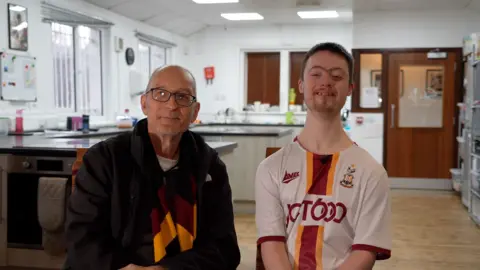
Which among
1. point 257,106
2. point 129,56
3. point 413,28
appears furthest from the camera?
point 257,106

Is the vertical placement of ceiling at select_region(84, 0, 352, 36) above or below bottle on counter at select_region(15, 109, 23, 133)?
above

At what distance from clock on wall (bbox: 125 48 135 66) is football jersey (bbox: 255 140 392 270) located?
19.1 ft

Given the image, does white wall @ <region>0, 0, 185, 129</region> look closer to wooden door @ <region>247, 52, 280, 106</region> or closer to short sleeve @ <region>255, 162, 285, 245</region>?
wooden door @ <region>247, 52, 280, 106</region>

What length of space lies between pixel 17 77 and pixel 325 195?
4197 mm

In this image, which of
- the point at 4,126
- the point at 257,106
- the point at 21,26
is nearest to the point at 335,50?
the point at 4,126

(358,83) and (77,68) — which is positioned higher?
(77,68)

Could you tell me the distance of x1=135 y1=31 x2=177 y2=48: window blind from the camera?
7.39 meters

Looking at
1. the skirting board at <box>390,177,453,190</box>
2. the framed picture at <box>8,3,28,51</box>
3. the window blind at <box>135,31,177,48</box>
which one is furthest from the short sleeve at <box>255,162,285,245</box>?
the skirting board at <box>390,177,453,190</box>

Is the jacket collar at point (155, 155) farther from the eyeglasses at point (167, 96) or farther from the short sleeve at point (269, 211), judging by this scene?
the short sleeve at point (269, 211)

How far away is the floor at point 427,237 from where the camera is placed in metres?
3.92

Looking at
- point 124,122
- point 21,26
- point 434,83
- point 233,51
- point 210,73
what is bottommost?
point 124,122

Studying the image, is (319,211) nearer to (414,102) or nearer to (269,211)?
(269,211)

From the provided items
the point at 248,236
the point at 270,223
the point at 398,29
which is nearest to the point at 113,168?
the point at 270,223

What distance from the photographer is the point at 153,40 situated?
25.8 feet
